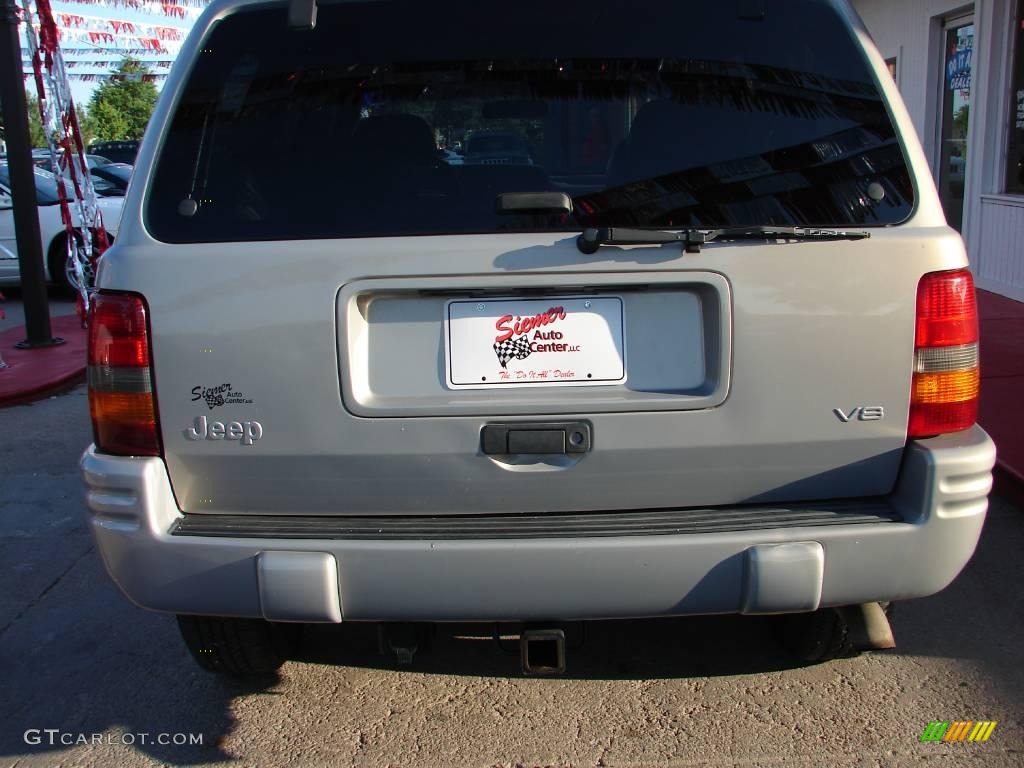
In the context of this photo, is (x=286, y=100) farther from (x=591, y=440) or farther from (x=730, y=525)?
(x=730, y=525)

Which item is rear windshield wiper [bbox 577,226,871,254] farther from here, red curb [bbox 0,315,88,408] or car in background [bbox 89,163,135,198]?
car in background [bbox 89,163,135,198]

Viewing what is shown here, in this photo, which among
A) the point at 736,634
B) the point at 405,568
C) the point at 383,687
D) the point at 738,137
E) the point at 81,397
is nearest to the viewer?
the point at 405,568

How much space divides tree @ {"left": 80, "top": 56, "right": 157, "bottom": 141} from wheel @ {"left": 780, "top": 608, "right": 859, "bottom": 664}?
38.6 metres

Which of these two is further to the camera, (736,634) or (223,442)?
(736,634)

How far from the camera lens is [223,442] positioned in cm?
241

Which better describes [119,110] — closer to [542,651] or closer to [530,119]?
[530,119]

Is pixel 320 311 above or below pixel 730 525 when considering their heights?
above

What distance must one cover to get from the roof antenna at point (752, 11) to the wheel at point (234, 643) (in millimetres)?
2065

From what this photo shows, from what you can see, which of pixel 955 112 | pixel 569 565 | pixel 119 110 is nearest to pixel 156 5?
pixel 955 112

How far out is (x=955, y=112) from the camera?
10.3 meters

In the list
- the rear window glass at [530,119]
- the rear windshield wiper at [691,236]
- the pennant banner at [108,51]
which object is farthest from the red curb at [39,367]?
the pennant banner at [108,51]

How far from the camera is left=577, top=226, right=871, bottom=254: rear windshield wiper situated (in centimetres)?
231

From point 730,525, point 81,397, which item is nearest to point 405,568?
point 730,525

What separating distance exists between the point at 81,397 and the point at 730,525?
6.14 meters
